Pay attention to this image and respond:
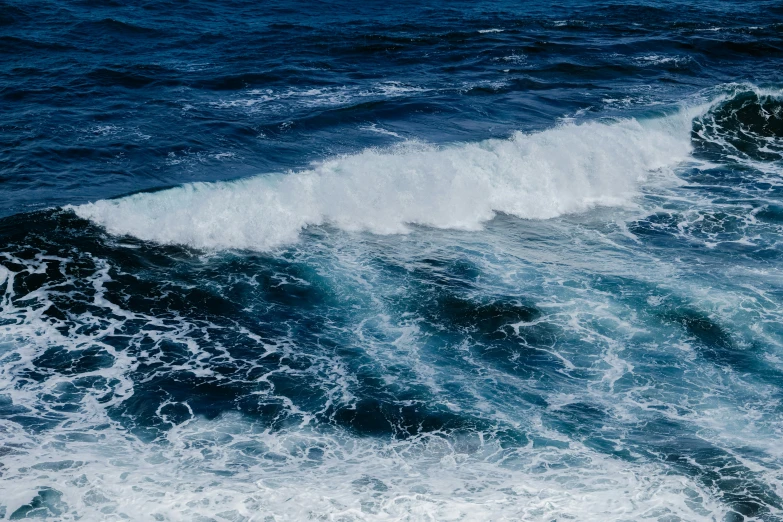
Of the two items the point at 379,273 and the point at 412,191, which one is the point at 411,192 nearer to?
the point at 412,191

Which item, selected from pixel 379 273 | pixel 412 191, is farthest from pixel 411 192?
pixel 379 273

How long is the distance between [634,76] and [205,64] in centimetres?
A: 1952

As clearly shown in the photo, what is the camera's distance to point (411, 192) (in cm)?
2878

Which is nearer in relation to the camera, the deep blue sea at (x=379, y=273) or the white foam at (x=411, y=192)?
the deep blue sea at (x=379, y=273)

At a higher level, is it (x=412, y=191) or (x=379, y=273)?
(x=412, y=191)

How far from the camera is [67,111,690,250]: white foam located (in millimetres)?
26203

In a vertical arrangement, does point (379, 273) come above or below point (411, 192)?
below

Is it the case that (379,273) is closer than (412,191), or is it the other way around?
(379,273)

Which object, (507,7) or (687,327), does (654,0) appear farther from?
(687,327)

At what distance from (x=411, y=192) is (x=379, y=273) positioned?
519cm

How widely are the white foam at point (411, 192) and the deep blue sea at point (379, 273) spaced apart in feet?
0.34

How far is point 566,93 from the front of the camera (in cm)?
3734

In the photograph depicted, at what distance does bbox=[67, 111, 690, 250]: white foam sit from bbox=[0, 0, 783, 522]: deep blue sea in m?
0.10

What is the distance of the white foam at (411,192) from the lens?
26.2 meters
